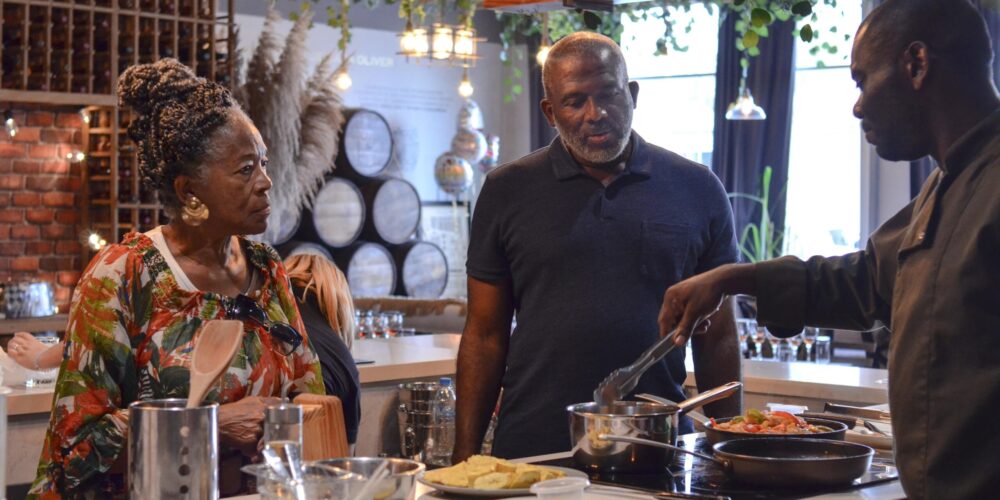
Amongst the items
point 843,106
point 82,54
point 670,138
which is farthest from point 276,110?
point 843,106

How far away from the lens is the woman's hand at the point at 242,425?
2240 millimetres

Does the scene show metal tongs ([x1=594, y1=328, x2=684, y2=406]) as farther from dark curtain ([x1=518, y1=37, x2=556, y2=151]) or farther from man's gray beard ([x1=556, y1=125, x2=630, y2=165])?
dark curtain ([x1=518, y1=37, x2=556, y2=151])

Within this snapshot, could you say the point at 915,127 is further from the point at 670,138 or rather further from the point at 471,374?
the point at 670,138

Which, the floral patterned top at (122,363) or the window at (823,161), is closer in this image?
the floral patterned top at (122,363)

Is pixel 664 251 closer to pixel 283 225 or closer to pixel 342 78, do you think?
pixel 342 78

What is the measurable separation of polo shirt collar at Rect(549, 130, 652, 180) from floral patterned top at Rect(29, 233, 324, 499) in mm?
802

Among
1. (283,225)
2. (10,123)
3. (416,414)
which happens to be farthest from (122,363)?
(283,225)

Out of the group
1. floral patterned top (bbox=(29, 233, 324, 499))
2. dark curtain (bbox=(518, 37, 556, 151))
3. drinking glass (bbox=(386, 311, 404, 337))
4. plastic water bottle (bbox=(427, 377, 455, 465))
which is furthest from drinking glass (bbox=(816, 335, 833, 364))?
dark curtain (bbox=(518, 37, 556, 151))

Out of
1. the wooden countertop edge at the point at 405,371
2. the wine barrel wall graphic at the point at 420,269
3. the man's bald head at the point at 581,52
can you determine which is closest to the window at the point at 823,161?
the wine barrel wall graphic at the point at 420,269

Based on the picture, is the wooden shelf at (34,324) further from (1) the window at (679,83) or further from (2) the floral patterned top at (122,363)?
(1) the window at (679,83)

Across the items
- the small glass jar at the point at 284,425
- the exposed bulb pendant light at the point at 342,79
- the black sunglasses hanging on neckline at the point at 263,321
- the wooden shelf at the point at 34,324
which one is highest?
the exposed bulb pendant light at the point at 342,79

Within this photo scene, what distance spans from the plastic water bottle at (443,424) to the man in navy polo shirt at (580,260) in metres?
1.33

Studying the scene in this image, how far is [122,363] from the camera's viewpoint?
2318 mm

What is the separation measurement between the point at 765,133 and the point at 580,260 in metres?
7.66
